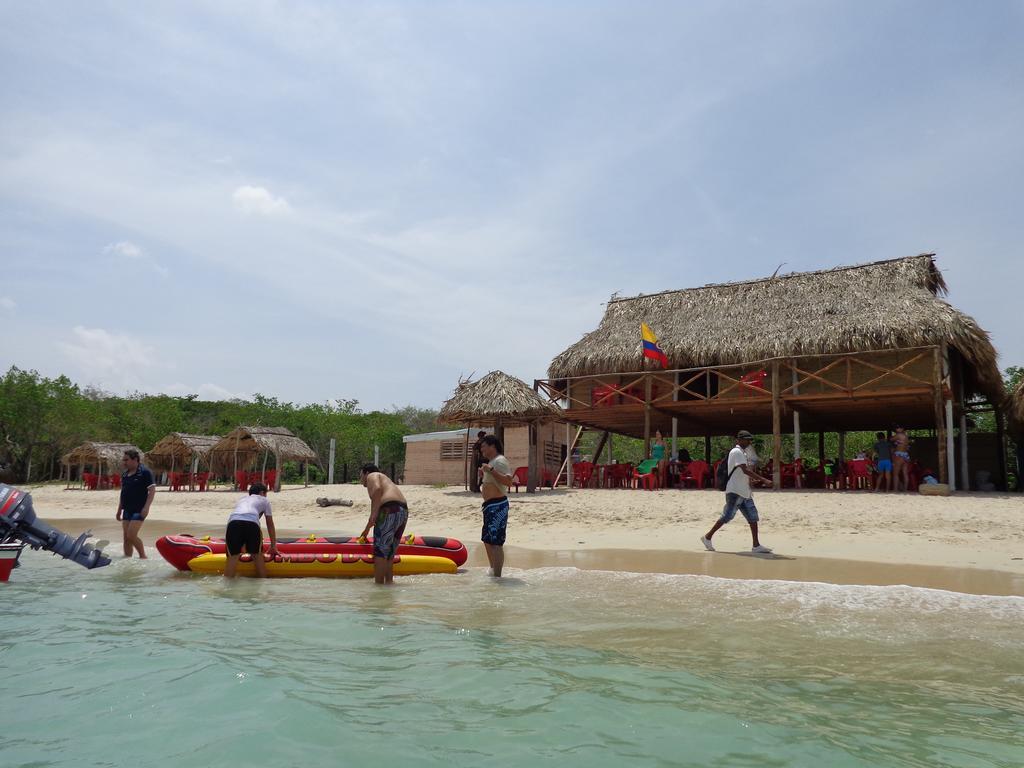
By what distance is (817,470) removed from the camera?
16328mm

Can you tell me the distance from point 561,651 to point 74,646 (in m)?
3.14

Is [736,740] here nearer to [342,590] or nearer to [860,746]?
[860,746]

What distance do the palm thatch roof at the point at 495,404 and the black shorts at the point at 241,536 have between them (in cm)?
805

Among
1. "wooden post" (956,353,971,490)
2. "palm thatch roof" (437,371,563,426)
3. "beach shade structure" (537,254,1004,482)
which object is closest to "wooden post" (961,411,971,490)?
"wooden post" (956,353,971,490)

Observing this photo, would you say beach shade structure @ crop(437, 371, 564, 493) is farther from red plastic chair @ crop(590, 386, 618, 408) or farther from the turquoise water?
the turquoise water

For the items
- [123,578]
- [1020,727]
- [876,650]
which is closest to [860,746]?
[1020,727]

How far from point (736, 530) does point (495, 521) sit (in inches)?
182

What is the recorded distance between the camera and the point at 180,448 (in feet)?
83.9

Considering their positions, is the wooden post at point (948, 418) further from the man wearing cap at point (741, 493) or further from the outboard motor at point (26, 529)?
the outboard motor at point (26, 529)

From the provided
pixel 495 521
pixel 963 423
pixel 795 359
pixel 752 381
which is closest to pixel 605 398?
pixel 752 381

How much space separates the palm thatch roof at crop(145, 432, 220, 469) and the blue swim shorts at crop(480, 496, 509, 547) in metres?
19.9

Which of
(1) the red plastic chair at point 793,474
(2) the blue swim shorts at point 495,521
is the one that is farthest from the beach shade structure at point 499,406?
(2) the blue swim shorts at point 495,521

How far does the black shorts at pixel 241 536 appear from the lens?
23.5 feet

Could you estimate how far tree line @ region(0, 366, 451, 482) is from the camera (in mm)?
31891
